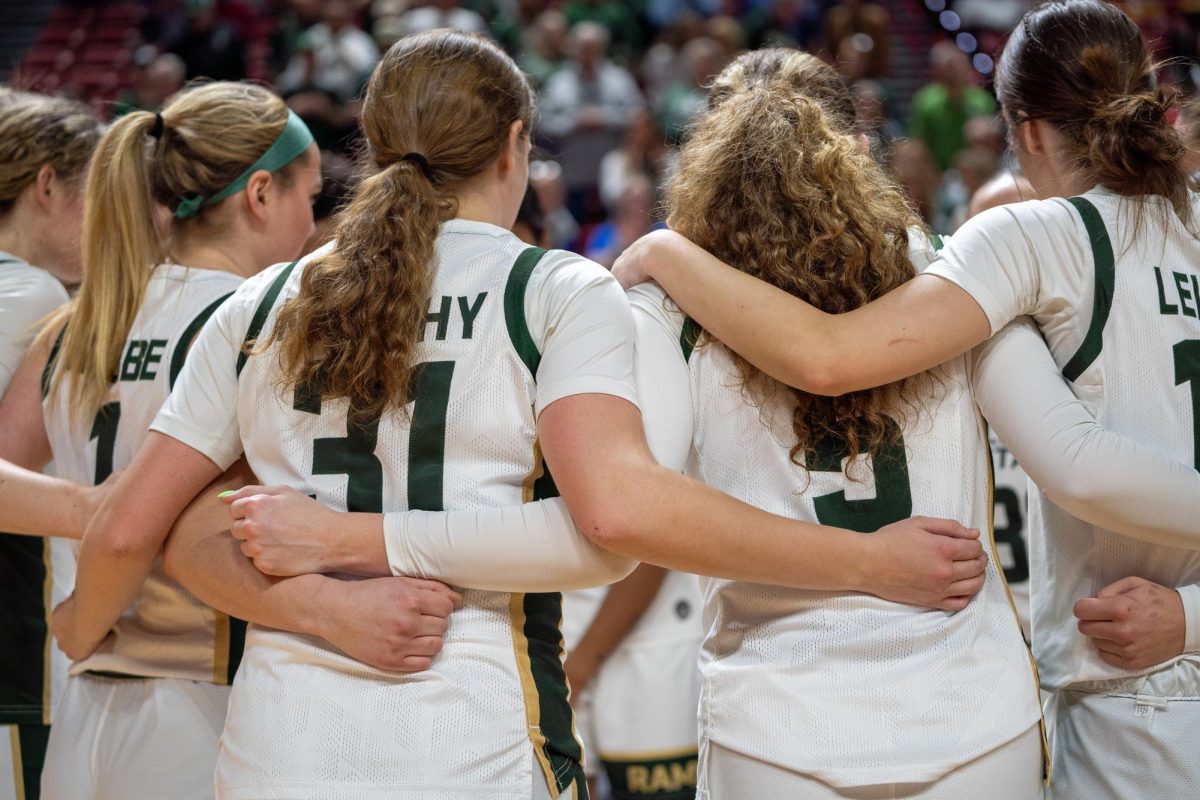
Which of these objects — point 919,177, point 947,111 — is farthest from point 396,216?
point 947,111

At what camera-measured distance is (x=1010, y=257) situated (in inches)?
83.8

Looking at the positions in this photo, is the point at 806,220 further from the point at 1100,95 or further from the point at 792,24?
the point at 792,24

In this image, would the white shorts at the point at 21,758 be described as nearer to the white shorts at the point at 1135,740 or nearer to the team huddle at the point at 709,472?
the team huddle at the point at 709,472

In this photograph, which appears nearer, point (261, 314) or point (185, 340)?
point (261, 314)

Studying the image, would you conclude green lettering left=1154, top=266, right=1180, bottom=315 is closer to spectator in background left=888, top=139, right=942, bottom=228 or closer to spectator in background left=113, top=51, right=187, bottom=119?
spectator in background left=888, top=139, right=942, bottom=228

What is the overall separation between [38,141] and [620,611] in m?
1.95

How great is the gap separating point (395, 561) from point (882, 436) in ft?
2.73

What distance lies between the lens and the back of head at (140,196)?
257 centimetres

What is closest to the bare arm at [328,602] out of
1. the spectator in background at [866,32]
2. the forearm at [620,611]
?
the forearm at [620,611]

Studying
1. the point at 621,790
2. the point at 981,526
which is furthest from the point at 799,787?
the point at 621,790

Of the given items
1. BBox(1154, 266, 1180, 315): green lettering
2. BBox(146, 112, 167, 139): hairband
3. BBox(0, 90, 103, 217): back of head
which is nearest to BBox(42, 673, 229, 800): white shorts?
BBox(146, 112, 167, 139): hairband

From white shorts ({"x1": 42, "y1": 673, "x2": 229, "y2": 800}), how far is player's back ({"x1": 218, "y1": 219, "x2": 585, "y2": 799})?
1.35 ft

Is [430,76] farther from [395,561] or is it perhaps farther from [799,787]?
[799,787]

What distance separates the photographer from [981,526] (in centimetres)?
214
